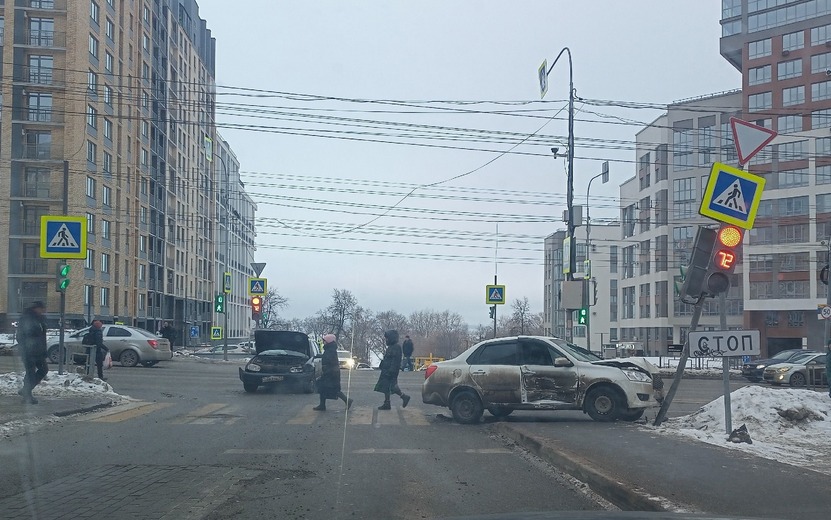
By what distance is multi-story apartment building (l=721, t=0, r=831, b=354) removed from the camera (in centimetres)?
5759

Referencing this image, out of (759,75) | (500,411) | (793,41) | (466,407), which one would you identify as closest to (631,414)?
(500,411)

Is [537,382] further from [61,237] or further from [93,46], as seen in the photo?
[93,46]

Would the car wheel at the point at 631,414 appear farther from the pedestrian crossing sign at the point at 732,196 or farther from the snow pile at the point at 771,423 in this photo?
the pedestrian crossing sign at the point at 732,196

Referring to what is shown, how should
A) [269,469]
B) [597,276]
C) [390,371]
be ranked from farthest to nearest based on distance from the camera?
1. [597,276]
2. [390,371]
3. [269,469]

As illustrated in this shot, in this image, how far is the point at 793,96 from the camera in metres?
59.4

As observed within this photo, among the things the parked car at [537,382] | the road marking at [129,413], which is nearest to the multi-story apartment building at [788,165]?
the parked car at [537,382]

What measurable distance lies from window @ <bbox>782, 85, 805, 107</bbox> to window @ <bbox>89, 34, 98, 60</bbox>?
49.2 metres

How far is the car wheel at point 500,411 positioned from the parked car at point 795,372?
18.6 m

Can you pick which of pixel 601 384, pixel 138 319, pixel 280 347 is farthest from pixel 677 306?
pixel 601 384

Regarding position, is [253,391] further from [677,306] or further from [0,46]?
[677,306]

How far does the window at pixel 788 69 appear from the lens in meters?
59.2

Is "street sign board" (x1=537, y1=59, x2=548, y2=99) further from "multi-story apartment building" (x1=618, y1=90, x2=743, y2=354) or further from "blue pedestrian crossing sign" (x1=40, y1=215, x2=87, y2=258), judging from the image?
"multi-story apartment building" (x1=618, y1=90, x2=743, y2=354)

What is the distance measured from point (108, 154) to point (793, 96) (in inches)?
1962

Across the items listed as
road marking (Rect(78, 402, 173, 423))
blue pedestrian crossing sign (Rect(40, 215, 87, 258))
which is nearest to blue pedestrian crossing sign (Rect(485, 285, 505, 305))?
road marking (Rect(78, 402, 173, 423))
